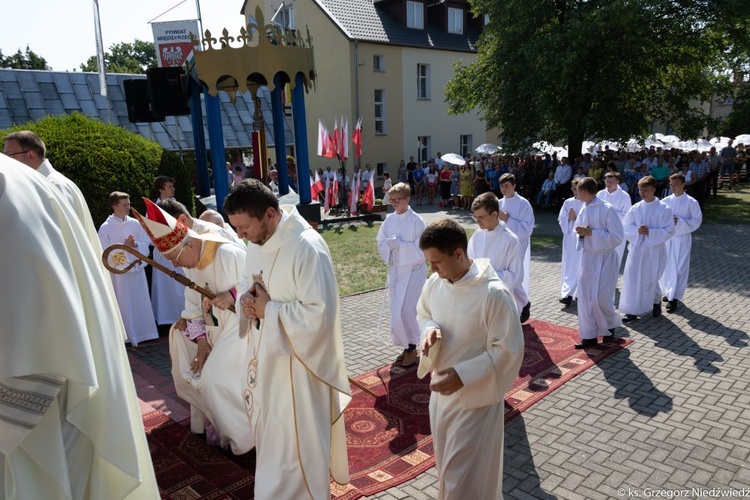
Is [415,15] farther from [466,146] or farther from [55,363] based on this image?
[55,363]

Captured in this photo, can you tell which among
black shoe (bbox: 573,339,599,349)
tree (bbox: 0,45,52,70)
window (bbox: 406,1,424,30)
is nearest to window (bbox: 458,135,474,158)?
window (bbox: 406,1,424,30)

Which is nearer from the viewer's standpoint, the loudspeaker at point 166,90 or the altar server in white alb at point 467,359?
the altar server in white alb at point 467,359

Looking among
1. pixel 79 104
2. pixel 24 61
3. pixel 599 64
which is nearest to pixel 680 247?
pixel 599 64

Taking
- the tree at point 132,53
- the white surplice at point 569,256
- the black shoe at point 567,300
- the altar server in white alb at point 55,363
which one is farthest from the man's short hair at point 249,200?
the tree at point 132,53

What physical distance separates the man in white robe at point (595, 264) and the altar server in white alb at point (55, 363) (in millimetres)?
6027

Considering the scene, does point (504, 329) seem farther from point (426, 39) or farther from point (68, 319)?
point (426, 39)

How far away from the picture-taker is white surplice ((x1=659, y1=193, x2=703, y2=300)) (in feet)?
28.4

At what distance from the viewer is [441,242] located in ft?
10.3

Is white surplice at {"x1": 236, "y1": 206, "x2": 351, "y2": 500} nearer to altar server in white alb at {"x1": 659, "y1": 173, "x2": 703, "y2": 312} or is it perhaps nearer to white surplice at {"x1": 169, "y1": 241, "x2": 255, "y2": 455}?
white surplice at {"x1": 169, "y1": 241, "x2": 255, "y2": 455}

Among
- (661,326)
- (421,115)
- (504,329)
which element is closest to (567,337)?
(661,326)

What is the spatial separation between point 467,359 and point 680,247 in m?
7.20

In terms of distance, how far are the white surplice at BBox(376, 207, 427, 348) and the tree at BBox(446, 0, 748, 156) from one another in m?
13.0

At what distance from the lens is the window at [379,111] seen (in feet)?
96.6

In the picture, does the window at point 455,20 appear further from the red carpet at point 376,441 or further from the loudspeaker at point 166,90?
the red carpet at point 376,441
